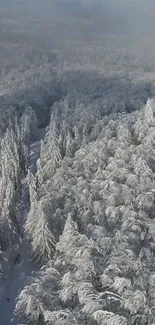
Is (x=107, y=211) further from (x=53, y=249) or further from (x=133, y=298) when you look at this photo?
(x=133, y=298)

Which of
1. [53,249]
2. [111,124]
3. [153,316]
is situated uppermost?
[111,124]

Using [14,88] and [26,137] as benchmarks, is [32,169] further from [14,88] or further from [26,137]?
[14,88]

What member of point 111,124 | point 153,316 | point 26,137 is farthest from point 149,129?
point 153,316

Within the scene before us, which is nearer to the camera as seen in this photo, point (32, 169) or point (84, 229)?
point (84, 229)

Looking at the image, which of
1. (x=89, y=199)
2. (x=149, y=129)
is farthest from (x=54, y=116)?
(x=89, y=199)

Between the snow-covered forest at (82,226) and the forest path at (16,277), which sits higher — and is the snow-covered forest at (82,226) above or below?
above

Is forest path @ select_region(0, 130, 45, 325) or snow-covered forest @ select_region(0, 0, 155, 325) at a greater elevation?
snow-covered forest @ select_region(0, 0, 155, 325)

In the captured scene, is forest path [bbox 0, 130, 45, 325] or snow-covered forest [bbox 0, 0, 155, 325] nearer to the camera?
snow-covered forest [bbox 0, 0, 155, 325]

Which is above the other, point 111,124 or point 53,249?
point 111,124

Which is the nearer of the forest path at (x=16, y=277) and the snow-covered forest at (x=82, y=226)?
the snow-covered forest at (x=82, y=226)

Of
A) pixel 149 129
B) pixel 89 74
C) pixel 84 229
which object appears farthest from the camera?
pixel 89 74

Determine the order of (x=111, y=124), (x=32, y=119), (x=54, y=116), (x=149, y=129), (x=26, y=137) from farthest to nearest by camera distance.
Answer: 1. (x=32, y=119)
2. (x=54, y=116)
3. (x=26, y=137)
4. (x=111, y=124)
5. (x=149, y=129)
